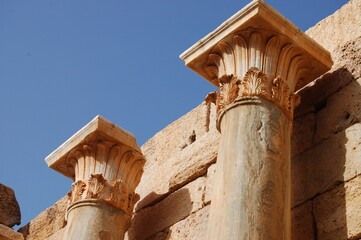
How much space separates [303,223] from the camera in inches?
278

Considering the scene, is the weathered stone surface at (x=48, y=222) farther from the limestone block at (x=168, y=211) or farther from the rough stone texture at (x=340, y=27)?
the rough stone texture at (x=340, y=27)

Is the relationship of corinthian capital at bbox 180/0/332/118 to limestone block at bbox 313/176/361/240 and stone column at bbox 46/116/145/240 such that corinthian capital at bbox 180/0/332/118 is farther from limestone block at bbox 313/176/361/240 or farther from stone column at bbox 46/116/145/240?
stone column at bbox 46/116/145/240

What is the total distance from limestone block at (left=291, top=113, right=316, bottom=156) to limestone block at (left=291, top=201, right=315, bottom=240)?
70 centimetres

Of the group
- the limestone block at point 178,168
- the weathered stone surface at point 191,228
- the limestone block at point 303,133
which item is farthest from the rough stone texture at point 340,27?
the weathered stone surface at point 191,228

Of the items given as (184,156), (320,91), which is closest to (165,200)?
(184,156)

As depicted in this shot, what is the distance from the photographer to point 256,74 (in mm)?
7258

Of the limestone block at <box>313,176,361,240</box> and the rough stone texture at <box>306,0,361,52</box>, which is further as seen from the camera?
the rough stone texture at <box>306,0,361,52</box>

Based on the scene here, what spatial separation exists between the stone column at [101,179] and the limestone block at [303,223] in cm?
241

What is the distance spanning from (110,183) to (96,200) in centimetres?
34

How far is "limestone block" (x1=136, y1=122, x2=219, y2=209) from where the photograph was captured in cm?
907

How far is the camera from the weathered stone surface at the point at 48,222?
11188 mm

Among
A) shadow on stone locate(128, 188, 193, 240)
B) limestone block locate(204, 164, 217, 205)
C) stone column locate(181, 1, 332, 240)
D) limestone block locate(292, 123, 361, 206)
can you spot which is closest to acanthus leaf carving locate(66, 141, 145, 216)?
shadow on stone locate(128, 188, 193, 240)

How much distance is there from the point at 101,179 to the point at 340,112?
299 cm

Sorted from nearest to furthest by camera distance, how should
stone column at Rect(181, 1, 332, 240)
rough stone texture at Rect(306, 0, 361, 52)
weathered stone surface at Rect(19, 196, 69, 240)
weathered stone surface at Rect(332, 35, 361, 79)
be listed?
stone column at Rect(181, 1, 332, 240)
weathered stone surface at Rect(332, 35, 361, 79)
rough stone texture at Rect(306, 0, 361, 52)
weathered stone surface at Rect(19, 196, 69, 240)
